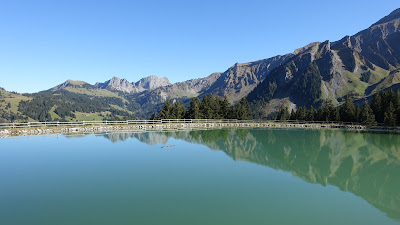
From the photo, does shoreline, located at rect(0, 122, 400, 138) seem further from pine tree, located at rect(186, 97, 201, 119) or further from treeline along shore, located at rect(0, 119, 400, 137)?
pine tree, located at rect(186, 97, 201, 119)

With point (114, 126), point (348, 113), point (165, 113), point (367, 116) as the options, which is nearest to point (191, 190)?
point (114, 126)

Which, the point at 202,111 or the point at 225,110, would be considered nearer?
the point at 202,111

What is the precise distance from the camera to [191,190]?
1631cm

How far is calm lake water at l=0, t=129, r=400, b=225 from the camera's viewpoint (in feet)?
40.5

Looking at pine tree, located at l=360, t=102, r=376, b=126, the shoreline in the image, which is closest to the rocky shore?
the shoreline

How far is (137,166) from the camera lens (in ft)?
75.9

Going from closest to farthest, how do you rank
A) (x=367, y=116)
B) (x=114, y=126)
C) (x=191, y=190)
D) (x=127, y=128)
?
(x=191, y=190) → (x=114, y=126) → (x=127, y=128) → (x=367, y=116)

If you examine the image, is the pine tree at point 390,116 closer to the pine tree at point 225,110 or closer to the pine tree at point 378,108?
the pine tree at point 378,108

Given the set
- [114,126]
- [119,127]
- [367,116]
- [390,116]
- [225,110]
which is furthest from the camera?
[225,110]

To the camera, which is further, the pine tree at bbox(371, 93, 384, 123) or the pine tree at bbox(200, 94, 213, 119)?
the pine tree at bbox(200, 94, 213, 119)

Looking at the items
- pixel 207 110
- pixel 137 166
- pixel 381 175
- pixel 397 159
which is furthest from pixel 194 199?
pixel 207 110

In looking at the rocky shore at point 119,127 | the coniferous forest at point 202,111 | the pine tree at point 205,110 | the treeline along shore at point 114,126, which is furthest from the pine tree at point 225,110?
the rocky shore at point 119,127

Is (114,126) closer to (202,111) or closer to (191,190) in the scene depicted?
(202,111)

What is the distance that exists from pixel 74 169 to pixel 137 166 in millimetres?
5556
